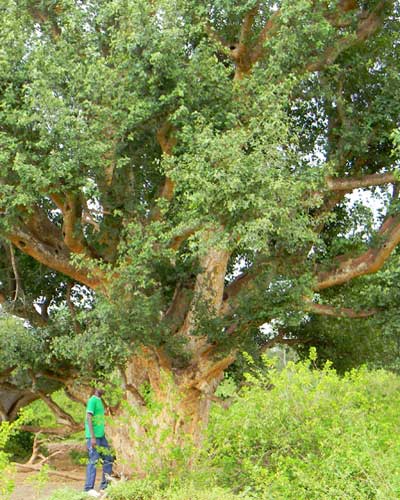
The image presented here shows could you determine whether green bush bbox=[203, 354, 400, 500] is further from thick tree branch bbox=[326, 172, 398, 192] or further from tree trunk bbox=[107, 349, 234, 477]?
thick tree branch bbox=[326, 172, 398, 192]

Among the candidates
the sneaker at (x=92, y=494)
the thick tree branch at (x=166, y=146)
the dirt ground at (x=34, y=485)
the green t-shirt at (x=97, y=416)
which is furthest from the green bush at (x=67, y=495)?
the thick tree branch at (x=166, y=146)

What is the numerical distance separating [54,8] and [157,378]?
23.0 feet

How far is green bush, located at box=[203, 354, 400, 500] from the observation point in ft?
24.8

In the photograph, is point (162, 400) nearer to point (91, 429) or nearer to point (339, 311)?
point (91, 429)

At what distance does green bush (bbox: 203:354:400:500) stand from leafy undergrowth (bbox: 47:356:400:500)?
0.01m

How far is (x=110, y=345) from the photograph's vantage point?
1098 cm

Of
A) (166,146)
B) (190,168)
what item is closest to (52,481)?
(166,146)

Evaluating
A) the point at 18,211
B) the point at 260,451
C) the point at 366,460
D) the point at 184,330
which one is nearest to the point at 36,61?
→ the point at 18,211

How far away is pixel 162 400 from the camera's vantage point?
11703 mm

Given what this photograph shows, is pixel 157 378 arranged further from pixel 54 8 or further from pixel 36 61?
pixel 54 8

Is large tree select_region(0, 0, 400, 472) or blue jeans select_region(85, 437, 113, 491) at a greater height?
large tree select_region(0, 0, 400, 472)

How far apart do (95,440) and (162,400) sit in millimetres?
2091

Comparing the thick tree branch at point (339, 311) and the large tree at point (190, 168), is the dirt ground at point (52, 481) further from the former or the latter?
the thick tree branch at point (339, 311)

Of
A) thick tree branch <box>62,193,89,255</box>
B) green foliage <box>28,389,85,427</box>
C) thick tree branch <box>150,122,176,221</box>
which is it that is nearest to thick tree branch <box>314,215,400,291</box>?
thick tree branch <box>150,122,176,221</box>
